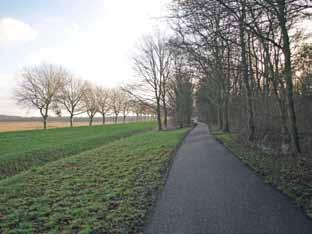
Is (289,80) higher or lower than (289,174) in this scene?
higher

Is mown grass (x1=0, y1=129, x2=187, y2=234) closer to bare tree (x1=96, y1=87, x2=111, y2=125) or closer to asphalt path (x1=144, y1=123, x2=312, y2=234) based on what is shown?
asphalt path (x1=144, y1=123, x2=312, y2=234)

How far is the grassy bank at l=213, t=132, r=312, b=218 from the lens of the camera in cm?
567

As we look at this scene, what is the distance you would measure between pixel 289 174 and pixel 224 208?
12.4 feet

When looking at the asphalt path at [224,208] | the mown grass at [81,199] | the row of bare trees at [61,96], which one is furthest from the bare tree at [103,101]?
the asphalt path at [224,208]

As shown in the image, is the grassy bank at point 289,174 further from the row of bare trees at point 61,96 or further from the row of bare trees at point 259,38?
the row of bare trees at point 61,96

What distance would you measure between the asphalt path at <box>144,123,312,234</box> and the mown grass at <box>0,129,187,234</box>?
1.44 feet

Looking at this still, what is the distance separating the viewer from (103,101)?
6900 centimetres

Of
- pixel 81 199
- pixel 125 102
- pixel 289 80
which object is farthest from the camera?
pixel 125 102

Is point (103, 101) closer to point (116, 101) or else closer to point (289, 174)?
point (116, 101)

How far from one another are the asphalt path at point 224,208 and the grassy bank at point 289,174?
0.86ft

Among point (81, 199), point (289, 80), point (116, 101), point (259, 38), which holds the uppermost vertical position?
point (116, 101)

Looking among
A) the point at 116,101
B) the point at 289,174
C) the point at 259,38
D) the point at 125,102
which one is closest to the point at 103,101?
the point at 116,101

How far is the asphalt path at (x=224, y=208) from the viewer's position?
4.17 metres

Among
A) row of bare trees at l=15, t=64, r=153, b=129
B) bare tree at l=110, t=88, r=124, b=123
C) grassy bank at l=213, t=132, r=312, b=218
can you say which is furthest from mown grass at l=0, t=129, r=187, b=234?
bare tree at l=110, t=88, r=124, b=123
